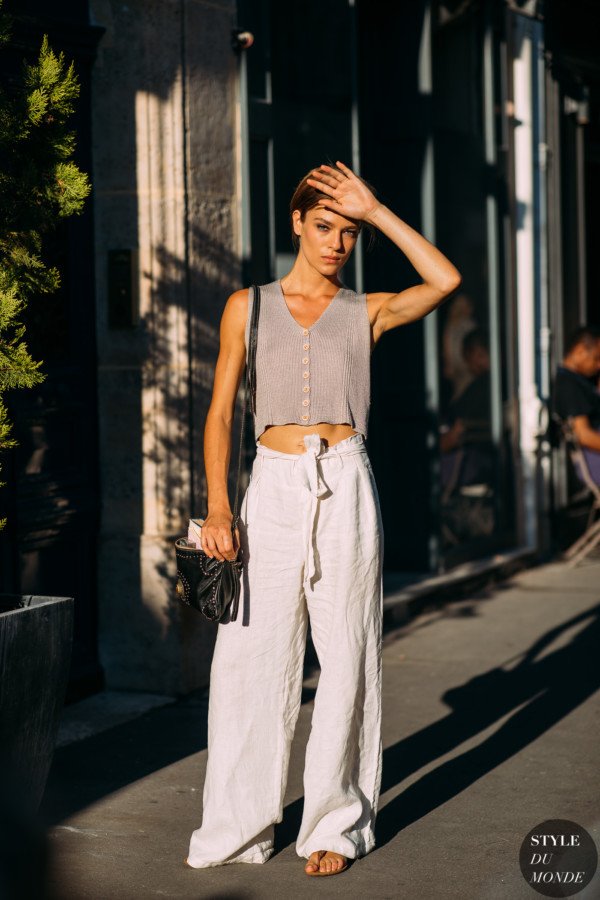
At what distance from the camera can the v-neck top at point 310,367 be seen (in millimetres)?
4441

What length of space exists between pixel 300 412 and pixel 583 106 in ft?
26.7

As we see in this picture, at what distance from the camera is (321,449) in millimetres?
4402

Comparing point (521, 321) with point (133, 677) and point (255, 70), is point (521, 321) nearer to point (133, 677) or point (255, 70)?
point (255, 70)

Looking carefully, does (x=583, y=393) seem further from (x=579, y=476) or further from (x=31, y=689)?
(x=31, y=689)

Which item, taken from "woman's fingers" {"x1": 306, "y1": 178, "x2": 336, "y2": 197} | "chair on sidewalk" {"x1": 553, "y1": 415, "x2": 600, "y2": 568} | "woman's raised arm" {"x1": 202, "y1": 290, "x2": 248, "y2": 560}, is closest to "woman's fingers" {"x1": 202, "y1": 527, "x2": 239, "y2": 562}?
"woman's raised arm" {"x1": 202, "y1": 290, "x2": 248, "y2": 560}

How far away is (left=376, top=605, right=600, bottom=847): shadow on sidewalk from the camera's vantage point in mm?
5207

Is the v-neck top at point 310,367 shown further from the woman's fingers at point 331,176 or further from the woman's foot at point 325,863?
the woman's foot at point 325,863

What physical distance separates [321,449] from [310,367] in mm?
258

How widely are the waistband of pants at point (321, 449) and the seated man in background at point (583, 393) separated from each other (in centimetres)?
605

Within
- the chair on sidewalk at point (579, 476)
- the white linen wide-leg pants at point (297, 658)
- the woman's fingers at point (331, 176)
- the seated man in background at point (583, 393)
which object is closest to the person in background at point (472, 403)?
the seated man in background at point (583, 393)

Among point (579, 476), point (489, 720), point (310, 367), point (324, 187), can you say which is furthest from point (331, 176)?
point (579, 476)

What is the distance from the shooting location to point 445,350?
365 inches

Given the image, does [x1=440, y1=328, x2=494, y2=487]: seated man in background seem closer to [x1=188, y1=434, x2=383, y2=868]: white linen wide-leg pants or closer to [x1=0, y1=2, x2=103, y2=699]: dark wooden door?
[x1=0, y1=2, x2=103, y2=699]: dark wooden door

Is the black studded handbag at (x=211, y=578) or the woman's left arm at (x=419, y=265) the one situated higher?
the woman's left arm at (x=419, y=265)
